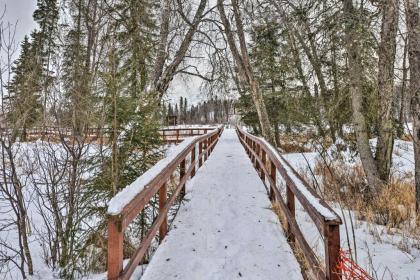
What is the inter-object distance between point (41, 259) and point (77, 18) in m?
5.85

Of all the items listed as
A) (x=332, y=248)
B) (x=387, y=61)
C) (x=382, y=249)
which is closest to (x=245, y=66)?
(x=387, y=61)

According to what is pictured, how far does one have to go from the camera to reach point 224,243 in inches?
141

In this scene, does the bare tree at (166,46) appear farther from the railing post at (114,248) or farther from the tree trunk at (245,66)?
the railing post at (114,248)

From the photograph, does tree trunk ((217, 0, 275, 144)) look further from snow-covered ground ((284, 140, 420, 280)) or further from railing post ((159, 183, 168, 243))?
railing post ((159, 183, 168, 243))

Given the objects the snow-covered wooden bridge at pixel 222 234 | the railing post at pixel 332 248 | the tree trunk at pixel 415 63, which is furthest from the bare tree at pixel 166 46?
the railing post at pixel 332 248

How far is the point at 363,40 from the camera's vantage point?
5492mm

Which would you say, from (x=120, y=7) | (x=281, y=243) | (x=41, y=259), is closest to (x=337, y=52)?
(x=281, y=243)

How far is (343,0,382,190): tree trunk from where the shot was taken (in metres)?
5.32

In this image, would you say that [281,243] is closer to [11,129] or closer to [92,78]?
[92,78]

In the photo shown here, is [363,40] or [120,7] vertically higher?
[120,7]

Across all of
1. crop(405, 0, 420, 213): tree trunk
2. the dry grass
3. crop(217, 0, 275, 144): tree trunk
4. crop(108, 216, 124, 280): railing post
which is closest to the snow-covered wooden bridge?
crop(108, 216, 124, 280): railing post

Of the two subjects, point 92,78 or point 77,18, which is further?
point 77,18

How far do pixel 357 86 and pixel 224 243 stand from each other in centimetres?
449

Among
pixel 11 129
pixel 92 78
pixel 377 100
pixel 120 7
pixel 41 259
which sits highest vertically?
pixel 120 7
